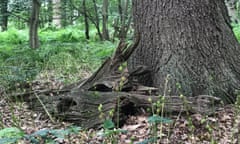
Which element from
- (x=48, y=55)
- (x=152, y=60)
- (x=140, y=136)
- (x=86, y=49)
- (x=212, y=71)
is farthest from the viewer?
(x=86, y=49)

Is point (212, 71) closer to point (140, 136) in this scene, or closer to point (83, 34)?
point (140, 136)

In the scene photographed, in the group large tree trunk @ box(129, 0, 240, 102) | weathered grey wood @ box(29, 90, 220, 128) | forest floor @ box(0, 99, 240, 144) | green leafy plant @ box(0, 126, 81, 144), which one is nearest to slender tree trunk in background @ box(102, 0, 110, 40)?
large tree trunk @ box(129, 0, 240, 102)

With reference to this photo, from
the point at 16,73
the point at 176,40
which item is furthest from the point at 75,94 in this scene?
the point at 16,73

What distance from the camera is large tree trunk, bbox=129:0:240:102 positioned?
3486 millimetres

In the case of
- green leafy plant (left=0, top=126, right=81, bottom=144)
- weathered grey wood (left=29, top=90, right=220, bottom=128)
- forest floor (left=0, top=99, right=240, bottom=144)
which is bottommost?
forest floor (left=0, top=99, right=240, bottom=144)

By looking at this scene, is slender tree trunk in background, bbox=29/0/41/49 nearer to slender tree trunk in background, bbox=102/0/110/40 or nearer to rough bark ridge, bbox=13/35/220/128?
slender tree trunk in background, bbox=102/0/110/40

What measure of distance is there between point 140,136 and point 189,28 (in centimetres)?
125

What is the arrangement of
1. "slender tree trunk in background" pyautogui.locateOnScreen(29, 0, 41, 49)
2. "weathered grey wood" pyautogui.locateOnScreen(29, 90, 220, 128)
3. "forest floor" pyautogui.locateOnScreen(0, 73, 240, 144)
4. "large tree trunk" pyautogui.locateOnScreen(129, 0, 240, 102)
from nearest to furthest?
"forest floor" pyautogui.locateOnScreen(0, 73, 240, 144), "weathered grey wood" pyautogui.locateOnScreen(29, 90, 220, 128), "large tree trunk" pyautogui.locateOnScreen(129, 0, 240, 102), "slender tree trunk in background" pyautogui.locateOnScreen(29, 0, 41, 49)

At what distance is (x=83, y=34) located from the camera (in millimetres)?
11797

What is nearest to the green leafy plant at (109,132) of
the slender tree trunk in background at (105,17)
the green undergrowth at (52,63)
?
the green undergrowth at (52,63)

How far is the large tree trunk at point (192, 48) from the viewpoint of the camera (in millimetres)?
3486

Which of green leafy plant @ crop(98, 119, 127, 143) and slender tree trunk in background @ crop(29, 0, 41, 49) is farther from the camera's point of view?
slender tree trunk in background @ crop(29, 0, 41, 49)

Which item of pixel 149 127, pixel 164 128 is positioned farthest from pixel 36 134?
pixel 164 128

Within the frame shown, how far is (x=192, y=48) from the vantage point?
353cm
